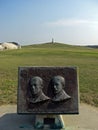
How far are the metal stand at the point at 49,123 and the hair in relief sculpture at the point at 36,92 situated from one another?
44 cm

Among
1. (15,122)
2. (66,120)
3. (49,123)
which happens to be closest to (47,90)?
(49,123)

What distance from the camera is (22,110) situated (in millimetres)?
7949

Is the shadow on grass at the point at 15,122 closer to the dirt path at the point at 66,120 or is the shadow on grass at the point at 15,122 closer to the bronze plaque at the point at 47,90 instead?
the dirt path at the point at 66,120

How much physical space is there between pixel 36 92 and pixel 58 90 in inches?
19.8

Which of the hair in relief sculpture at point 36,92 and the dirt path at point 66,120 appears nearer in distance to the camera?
the hair in relief sculpture at point 36,92

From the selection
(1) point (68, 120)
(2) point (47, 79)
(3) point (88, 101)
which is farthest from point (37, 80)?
(3) point (88, 101)

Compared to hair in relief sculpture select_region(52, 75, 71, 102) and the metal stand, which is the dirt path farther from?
hair in relief sculpture select_region(52, 75, 71, 102)

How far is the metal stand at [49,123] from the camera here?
26.1 ft

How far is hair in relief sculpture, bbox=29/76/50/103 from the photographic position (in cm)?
789

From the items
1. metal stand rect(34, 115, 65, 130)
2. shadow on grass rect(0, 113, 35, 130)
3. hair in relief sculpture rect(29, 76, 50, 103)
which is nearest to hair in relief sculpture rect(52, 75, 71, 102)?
hair in relief sculpture rect(29, 76, 50, 103)

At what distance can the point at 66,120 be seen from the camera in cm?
873

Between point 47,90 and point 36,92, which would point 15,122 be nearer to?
point 36,92

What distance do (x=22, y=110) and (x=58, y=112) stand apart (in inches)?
32.4

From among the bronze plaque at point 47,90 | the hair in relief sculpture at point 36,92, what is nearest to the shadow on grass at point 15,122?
the bronze plaque at point 47,90
